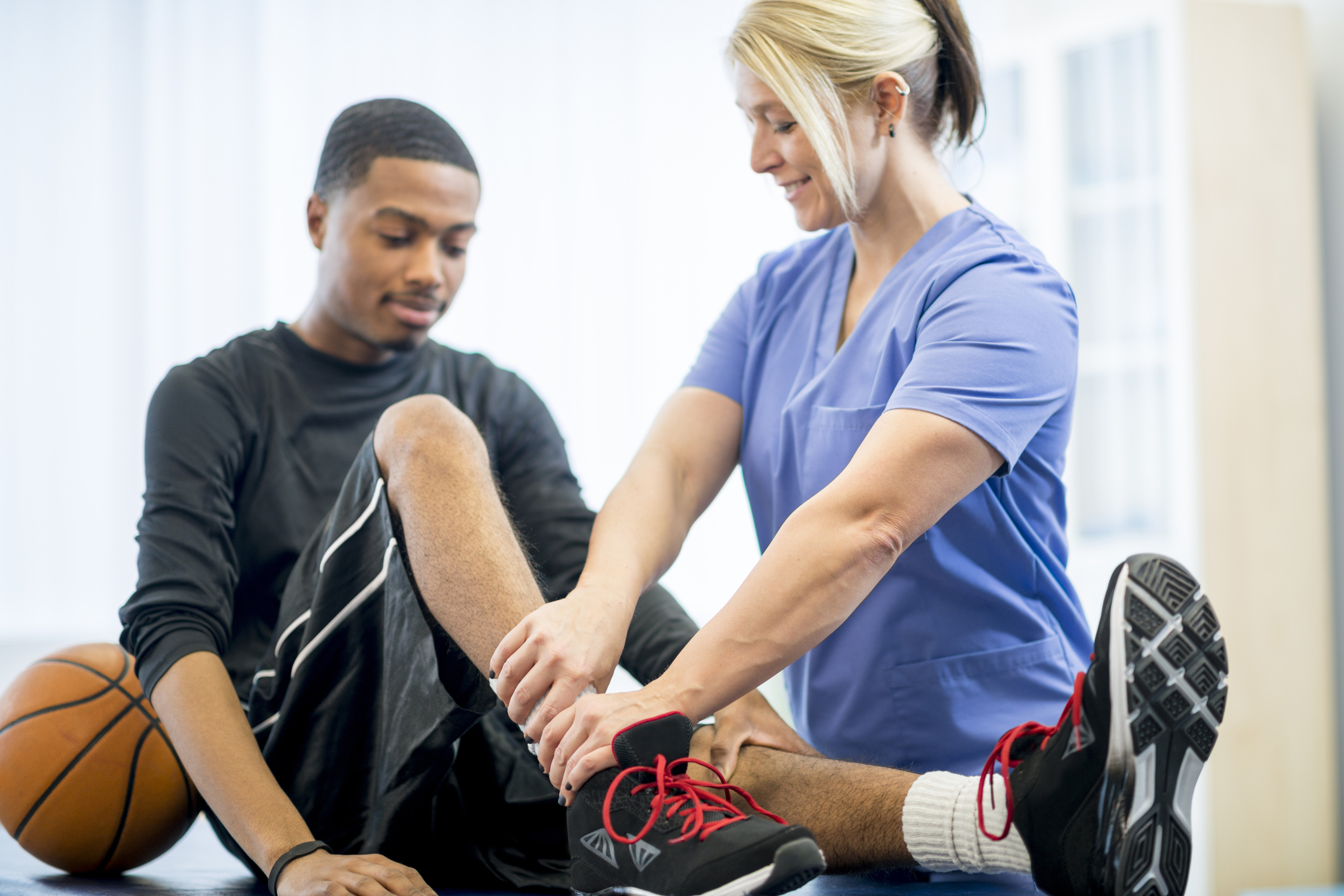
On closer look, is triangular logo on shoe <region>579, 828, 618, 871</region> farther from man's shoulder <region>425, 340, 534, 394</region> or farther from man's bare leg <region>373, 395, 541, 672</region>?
man's shoulder <region>425, 340, 534, 394</region>

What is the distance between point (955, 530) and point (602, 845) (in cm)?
51

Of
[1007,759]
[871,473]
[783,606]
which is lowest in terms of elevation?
[1007,759]

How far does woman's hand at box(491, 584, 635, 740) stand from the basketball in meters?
0.50

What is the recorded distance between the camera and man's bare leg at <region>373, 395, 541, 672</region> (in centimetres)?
100

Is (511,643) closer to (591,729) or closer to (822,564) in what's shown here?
(591,729)

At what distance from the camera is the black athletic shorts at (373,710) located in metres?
1.04

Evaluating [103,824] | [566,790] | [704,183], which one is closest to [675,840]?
[566,790]

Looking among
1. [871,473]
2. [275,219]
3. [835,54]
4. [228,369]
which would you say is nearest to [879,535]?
[871,473]

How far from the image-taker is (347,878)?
3.07 ft

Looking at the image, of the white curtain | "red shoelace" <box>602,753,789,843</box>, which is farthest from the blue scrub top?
the white curtain

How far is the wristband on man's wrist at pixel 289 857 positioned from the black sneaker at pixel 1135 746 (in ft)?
2.07

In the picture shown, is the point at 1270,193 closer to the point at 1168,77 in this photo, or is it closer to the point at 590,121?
the point at 1168,77

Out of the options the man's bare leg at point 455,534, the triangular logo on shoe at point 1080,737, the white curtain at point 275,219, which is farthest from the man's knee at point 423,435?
the white curtain at point 275,219

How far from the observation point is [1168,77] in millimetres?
2641
